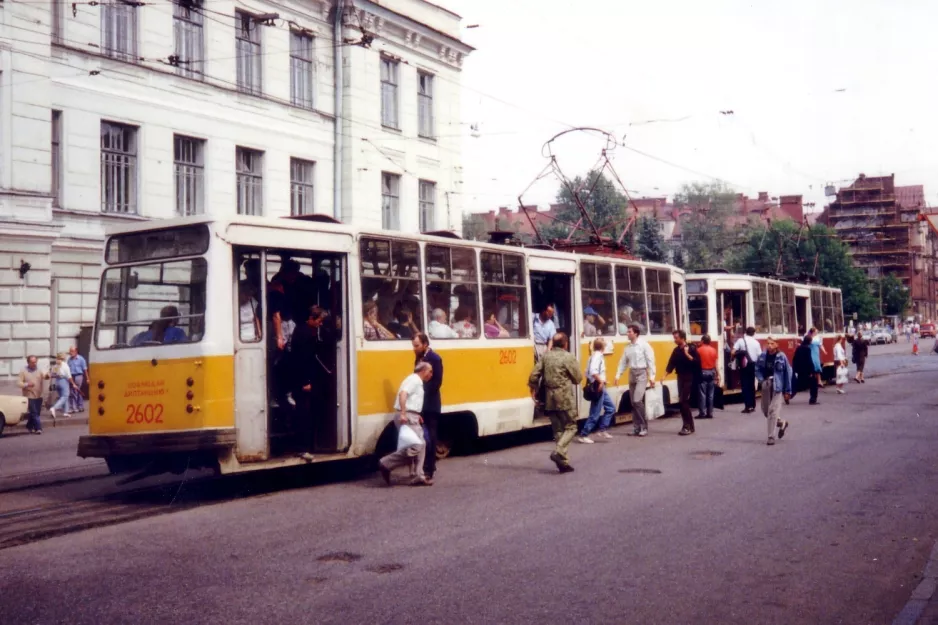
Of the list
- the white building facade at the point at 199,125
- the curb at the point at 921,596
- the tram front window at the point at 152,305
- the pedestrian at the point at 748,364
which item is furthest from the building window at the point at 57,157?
the curb at the point at 921,596

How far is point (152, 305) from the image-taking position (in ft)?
39.2

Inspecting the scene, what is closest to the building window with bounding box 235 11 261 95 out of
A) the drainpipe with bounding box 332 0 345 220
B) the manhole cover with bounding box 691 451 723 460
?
the drainpipe with bounding box 332 0 345 220

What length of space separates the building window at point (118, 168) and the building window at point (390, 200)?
9.50 m

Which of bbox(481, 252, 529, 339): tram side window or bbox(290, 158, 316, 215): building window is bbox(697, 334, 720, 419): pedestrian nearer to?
bbox(481, 252, 529, 339): tram side window

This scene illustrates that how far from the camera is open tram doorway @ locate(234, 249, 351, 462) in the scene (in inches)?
467

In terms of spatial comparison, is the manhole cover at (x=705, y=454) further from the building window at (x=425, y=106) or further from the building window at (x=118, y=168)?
the building window at (x=425, y=106)

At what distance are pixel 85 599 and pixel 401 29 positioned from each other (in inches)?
1204

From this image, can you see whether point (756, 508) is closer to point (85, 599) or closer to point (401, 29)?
point (85, 599)

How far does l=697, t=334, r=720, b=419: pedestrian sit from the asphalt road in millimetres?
7947

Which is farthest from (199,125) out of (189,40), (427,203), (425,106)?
(427,203)

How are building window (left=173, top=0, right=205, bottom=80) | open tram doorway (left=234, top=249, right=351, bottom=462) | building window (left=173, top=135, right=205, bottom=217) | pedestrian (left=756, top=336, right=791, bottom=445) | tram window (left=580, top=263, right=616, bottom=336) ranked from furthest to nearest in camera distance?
building window (left=173, top=135, right=205, bottom=217) → building window (left=173, top=0, right=205, bottom=80) → tram window (left=580, top=263, right=616, bottom=336) → pedestrian (left=756, top=336, right=791, bottom=445) → open tram doorway (left=234, top=249, right=351, bottom=462)

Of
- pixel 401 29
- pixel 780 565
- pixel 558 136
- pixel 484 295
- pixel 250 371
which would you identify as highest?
pixel 401 29

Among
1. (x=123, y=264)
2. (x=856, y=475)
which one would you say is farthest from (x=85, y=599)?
(x=856, y=475)

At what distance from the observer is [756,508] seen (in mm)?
10867
